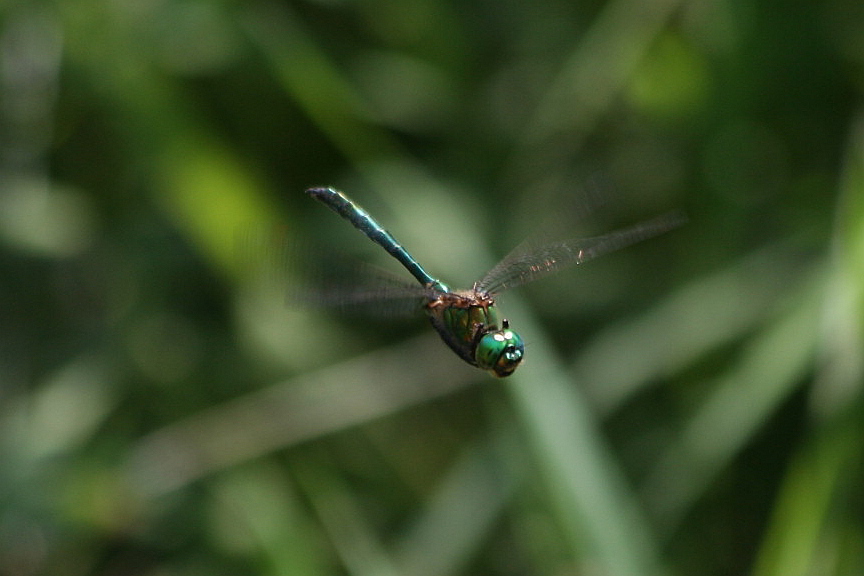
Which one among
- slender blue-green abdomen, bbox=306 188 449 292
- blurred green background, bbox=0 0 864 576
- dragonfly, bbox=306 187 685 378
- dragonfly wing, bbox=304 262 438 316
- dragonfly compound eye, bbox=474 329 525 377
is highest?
blurred green background, bbox=0 0 864 576

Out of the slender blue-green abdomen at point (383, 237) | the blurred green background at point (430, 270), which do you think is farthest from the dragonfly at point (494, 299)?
the blurred green background at point (430, 270)

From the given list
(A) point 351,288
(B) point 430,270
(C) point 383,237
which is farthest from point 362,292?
(B) point 430,270

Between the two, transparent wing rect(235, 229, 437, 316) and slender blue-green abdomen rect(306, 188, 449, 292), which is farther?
slender blue-green abdomen rect(306, 188, 449, 292)

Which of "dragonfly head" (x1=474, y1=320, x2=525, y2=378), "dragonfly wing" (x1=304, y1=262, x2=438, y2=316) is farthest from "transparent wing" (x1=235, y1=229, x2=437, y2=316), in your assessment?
"dragonfly head" (x1=474, y1=320, x2=525, y2=378)

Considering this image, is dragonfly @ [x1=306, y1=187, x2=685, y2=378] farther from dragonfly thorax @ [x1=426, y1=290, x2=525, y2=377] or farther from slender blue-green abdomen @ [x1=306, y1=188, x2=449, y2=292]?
slender blue-green abdomen @ [x1=306, y1=188, x2=449, y2=292]

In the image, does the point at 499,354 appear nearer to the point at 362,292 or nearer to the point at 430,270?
the point at 362,292

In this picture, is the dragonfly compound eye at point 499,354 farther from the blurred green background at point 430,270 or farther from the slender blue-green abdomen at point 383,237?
the blurred green background at point 430,270
